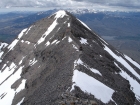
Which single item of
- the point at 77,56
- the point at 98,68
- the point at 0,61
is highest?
the point at 77,56

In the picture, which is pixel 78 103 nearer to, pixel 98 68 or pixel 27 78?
pixel 98 68

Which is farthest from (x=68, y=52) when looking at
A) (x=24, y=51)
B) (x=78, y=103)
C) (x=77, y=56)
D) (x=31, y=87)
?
(x=24, y=51)

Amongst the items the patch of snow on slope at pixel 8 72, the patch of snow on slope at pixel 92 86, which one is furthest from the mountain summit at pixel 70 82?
the patch of snow on slope at pixel 8 72

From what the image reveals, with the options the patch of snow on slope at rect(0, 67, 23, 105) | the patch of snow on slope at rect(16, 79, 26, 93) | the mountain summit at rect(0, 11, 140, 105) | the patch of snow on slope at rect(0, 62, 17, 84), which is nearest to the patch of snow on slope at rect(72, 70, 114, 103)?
the mountain summit at rect(0, 11, 140, 105)

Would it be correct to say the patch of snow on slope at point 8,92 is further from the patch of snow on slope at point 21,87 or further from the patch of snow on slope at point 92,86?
the patch of snow on slope at point 92,86

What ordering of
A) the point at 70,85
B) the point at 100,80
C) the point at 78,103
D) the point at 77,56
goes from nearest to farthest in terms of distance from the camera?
the point at 78,103 < the point at 70,85 < the point at 100,80 < the point at 77,56

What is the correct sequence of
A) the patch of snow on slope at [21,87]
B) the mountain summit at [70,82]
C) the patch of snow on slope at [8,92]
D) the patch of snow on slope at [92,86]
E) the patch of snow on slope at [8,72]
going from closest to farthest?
1. the mountain summit at [70,82]
2. the patch of snow on slope at [92,86]
3. the patch of snow on slope at [8,92]
4. the patch of snow on slope at [21,87]
5. the patch of snow on slope at [8,72]

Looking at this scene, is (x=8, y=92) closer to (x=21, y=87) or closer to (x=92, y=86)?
(x=21, y=87)

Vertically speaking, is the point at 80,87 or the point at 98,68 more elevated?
the point at 80,87

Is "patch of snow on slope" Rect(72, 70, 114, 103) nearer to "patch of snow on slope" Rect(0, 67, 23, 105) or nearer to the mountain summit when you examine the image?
the mountain summit
